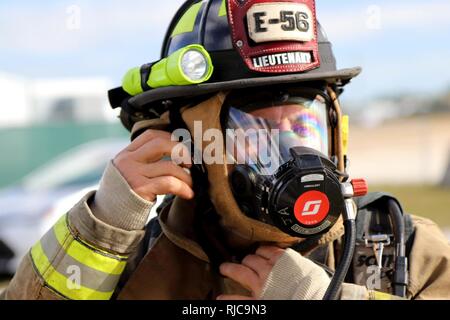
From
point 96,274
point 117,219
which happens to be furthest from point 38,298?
point 117,219

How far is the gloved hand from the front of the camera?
2.16m

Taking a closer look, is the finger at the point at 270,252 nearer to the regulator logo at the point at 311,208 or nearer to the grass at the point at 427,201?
the regulator logo at the point at 311,208

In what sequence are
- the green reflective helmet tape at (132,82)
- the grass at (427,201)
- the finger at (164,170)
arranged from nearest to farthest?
the finger at (164,170) < the green reflective helmet tape at (132,82) < the grass at (427,201)

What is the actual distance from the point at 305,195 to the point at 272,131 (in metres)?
0.27

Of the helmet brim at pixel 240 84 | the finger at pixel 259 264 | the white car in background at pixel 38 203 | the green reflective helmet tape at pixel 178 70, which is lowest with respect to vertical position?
the white car in background at pixel 38 203

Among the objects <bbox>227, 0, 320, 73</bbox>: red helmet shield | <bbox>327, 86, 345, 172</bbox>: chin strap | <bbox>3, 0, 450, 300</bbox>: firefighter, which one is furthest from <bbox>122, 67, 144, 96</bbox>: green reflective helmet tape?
<bbox>327, 86, 345, 172</bbox>: chin strap

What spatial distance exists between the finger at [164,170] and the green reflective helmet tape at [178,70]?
28cm

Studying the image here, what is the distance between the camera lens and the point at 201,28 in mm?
2580

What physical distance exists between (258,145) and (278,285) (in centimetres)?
48

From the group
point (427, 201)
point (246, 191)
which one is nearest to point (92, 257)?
point (246, 191)

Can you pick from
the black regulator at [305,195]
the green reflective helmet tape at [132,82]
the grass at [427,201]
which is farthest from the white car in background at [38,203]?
the black regulator at [305,195]

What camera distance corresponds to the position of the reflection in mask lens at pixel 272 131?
2363 mm

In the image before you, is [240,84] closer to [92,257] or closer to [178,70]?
[178,70]

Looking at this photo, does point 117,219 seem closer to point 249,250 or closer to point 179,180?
point 179,180
